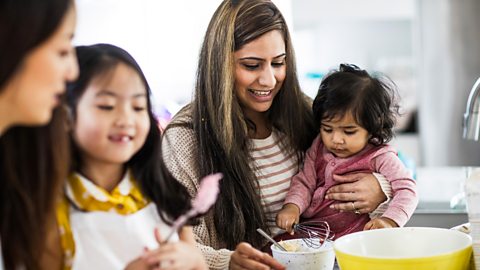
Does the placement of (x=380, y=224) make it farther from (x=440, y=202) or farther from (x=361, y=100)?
(x=440, y=202)

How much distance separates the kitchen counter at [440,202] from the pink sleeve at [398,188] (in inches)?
19.0

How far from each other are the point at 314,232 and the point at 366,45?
13.1 ft

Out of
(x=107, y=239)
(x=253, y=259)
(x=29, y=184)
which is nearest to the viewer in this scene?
(x=29, y=184)

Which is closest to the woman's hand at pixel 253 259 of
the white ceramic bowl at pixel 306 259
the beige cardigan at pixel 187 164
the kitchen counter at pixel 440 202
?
the white ceramic bowl at pixel 306 259

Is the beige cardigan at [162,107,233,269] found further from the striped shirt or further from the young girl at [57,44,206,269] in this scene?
the young girl at [57,44,206,269]

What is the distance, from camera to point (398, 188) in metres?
1.79

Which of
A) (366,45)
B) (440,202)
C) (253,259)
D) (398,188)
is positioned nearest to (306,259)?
(253,259)

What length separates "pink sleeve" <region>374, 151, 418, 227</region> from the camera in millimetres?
1728

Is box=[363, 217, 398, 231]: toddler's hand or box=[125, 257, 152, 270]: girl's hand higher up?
box=[125, 257, 152, 270]: girl's hand

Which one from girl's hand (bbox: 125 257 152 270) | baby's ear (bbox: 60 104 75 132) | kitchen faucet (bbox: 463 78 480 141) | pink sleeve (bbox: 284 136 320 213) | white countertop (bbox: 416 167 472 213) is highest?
baby's ear (bbox: 60 104 75 132)

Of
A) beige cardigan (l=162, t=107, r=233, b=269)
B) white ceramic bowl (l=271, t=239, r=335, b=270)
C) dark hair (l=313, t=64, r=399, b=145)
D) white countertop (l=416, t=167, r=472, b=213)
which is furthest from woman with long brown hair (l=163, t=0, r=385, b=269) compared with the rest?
white countertop (l=416, t=167, r=472, b=213)

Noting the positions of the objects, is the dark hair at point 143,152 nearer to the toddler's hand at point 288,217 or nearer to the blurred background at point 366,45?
the blurred background at point 366,45

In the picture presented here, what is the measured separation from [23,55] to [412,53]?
16.0ft

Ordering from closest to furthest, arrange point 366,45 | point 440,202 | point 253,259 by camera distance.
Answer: point 253,259
point 440,202
point 366,45
